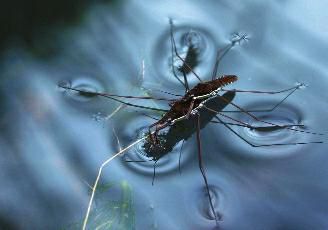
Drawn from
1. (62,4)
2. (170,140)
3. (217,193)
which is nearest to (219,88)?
(170,140)

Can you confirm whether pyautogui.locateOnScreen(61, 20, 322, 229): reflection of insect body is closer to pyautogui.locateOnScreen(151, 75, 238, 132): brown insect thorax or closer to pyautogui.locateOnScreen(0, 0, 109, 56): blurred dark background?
pyautogui.locateOnScreen(151, 75, 238, 132): brown insect thorax

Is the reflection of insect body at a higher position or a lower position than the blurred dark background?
lower

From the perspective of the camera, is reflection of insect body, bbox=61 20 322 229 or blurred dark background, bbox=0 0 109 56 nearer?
reflection of insect body, bbox=61 20 322 229

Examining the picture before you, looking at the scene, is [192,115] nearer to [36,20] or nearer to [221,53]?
[221,53]

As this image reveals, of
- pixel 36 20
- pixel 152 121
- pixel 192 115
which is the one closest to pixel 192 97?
pixel 192 115

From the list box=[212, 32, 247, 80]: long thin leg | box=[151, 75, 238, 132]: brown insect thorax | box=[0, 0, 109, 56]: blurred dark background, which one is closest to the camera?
box=[151, 75, 238, 132]: brown insect thorax

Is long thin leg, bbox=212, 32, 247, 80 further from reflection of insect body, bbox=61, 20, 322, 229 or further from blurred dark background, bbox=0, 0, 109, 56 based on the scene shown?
blurred dark background, bbox=0, 0, 109, 56

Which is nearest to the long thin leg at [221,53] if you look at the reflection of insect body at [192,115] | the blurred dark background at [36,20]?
the reflection of insect body at [192,115]

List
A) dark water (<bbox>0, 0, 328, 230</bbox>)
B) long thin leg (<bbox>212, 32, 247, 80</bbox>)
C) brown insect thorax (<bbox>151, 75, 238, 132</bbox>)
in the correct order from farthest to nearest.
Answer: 1. long thin leg (<bbox>212, 32, 247, 80</bbox>)
2. brown insect thorax (<bbox>151, 75, 238, 132</bbox>)
3. dark water (<bbox>0, 0, 328, 230</bbox>)

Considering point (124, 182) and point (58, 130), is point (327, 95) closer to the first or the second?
point (124, 182)

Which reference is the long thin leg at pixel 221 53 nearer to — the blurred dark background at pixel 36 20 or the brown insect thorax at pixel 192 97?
the brown insect thorax at pixel 192 97

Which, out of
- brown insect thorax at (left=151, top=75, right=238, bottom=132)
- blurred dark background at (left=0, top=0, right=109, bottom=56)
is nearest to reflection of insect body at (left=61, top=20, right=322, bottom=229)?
brown insect thorax at (left=151, top=75, right=238, bottom=132)
